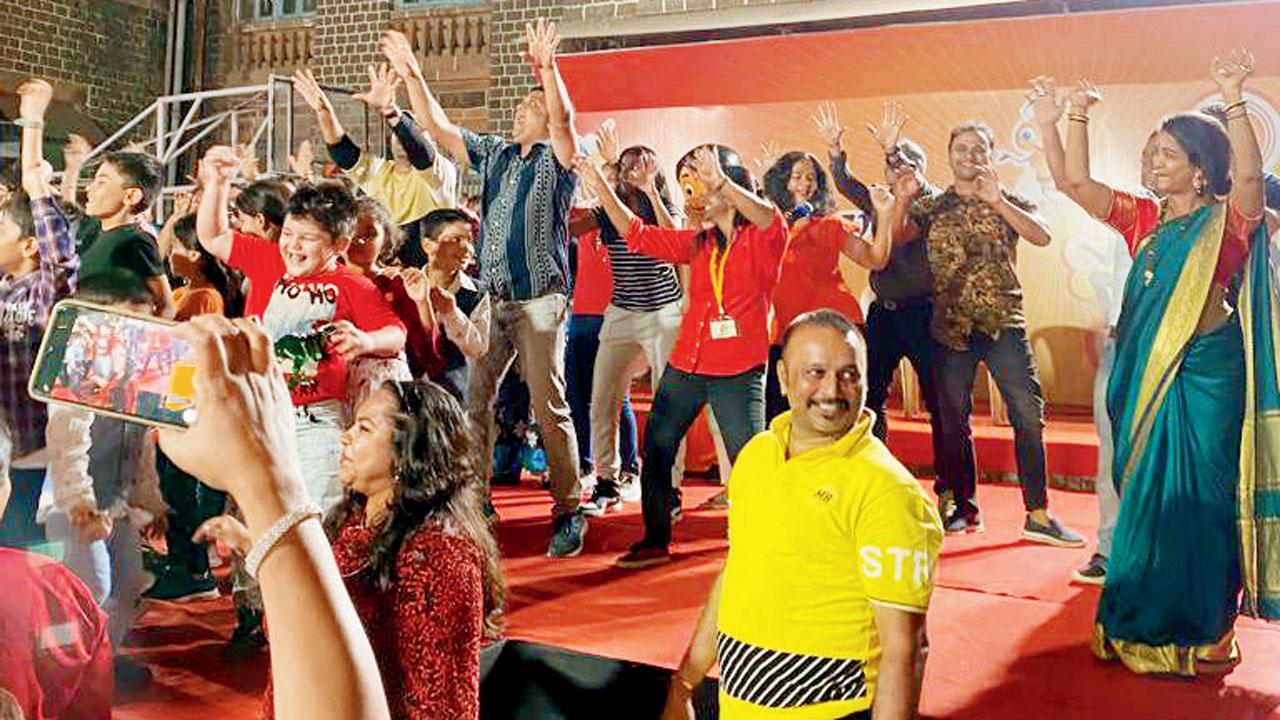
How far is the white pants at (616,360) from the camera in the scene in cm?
350

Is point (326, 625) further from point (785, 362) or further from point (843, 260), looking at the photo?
point (843, 260)

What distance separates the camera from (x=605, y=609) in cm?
278

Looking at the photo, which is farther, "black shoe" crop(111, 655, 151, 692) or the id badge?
the id badge

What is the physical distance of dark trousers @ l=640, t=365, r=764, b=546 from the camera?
2803 millimetres

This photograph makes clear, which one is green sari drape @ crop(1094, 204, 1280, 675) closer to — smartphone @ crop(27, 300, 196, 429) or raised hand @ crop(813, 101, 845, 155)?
raised hand @ crop(813, 101, 845, 155)

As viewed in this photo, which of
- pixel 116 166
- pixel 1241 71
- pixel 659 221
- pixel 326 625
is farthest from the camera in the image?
pixel 659 221

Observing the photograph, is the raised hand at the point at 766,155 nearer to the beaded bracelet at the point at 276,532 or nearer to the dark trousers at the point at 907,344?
the dark trousers at the point at 907,344

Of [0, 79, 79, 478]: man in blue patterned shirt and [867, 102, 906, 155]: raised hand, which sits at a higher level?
[867, 102, 906, 155]: raised hand

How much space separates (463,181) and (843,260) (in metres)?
1.05

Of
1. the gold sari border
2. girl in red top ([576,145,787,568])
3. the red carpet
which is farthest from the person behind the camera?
girl in red top ([576,145,787,568])

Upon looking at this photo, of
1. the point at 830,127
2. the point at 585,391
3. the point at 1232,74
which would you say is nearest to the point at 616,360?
the point at 585,391

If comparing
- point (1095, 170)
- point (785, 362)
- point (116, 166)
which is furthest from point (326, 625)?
point (1095, 170)

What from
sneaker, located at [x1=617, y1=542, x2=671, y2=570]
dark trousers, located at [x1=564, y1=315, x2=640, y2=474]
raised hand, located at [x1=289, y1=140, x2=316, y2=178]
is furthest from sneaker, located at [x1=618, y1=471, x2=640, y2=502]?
raised hand, located at [x1=289, y1=140, x2=316, y2=178]

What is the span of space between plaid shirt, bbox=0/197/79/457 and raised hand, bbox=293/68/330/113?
0.58 m
